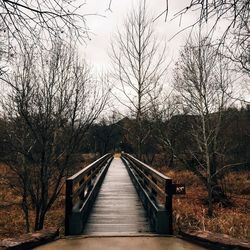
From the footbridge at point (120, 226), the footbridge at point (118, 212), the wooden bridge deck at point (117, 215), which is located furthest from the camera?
the wooden bridge deck at point (117, 215)

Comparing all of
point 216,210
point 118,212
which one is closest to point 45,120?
point 118,212

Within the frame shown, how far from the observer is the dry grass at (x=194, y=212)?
11.6 m

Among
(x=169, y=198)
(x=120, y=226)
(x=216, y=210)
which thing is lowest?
(x=216, y=210)

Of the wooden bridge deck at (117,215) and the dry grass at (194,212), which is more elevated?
the wooden bridge deck at (117,215)

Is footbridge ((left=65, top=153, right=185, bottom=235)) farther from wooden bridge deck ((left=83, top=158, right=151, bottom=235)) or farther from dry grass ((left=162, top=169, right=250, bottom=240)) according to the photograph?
dry grass ((left=162, top=169, right=250, bottom=240))

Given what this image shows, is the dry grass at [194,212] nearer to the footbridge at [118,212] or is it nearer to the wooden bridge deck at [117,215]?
the footbridge at [118,212]

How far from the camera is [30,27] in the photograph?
4.21 metres

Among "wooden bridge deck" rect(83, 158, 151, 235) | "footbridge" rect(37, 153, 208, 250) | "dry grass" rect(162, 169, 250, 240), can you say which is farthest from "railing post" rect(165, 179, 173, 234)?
"wooden bridge deck" rect(83, 158, 151, 235)

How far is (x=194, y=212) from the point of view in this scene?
1510 centimetres

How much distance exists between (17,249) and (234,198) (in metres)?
16.5

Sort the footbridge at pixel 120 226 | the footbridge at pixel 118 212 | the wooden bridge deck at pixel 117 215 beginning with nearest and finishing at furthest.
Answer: the footbridge at pixel 120 226, the footbridge at pixel 118 212, the wooden bridge deck at pixel 117 215

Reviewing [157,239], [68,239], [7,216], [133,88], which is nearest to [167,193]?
[157,239]

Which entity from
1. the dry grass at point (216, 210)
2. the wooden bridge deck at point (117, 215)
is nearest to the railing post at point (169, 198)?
the dry grass at point (216, 210)

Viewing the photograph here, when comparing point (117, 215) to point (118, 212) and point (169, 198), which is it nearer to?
point (118, 212)
